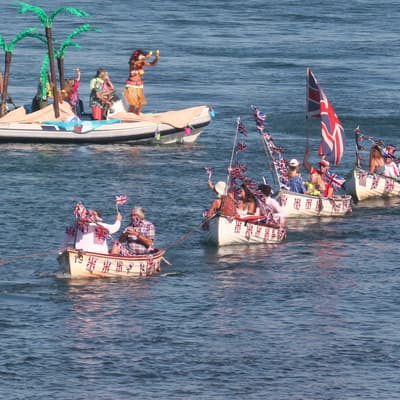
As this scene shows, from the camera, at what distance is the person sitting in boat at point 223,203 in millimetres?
41188

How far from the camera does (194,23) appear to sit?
326 ft

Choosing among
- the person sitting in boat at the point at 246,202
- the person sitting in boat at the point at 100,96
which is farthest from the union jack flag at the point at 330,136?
the person sitting in boat at the point at 100,96

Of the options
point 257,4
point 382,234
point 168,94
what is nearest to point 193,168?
point 382,234

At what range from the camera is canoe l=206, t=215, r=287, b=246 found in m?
41.3

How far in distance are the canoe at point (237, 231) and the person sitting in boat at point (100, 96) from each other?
14.5 metres

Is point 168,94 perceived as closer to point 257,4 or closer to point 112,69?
point 112,69

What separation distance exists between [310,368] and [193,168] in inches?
876

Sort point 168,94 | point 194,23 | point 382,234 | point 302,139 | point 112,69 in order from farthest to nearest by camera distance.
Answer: point 194,23 → point 112,69 → point 168,94 → point 302,139 → point 382,234

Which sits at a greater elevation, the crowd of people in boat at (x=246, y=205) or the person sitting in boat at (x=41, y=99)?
the person sitting in boat at (x=41, y=99)

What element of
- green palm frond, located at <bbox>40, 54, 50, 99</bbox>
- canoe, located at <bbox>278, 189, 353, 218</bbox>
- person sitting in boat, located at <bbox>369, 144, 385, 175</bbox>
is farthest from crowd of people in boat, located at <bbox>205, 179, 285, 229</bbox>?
green palm frond, located at <bbox>40, 54, 50, 99</bbox>

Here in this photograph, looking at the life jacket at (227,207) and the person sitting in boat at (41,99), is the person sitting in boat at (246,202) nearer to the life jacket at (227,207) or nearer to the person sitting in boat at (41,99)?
the life jacket at (227,207)

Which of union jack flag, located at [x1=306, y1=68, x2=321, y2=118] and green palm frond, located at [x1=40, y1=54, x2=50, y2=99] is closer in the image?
union jack flag, located at [x1=306, y1=68, x2=321, y2=118]

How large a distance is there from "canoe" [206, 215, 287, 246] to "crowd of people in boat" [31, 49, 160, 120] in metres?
14.0

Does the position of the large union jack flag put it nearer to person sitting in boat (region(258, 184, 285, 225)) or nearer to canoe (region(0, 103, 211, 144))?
person sitting in boat (region(258, 184, 285, 225))
